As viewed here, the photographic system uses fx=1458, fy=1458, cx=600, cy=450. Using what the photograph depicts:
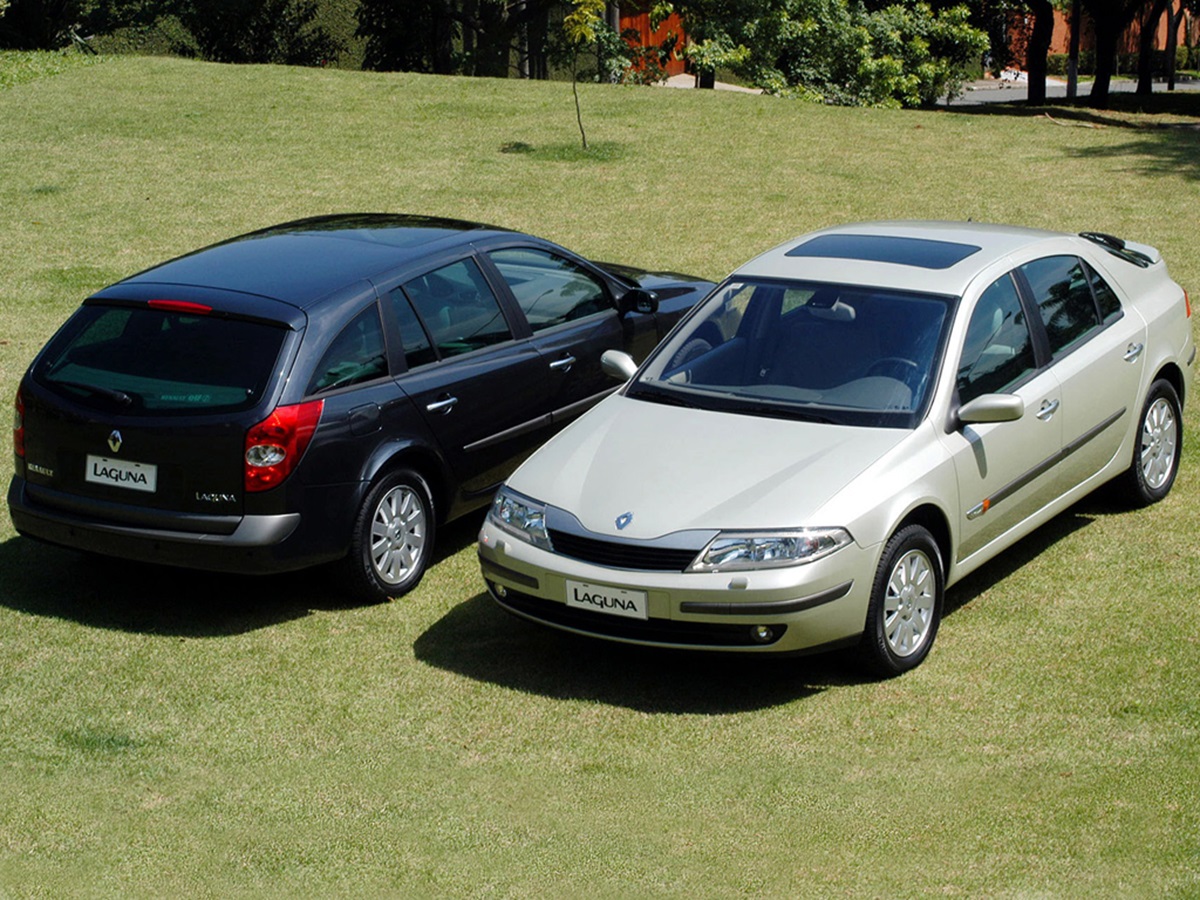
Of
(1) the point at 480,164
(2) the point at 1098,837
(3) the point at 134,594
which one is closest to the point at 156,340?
(3) the point at 134,594

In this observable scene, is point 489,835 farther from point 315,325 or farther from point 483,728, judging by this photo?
point 315,325

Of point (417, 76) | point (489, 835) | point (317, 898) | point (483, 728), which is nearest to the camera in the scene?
point (317, 898)

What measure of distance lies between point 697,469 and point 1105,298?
111 inches

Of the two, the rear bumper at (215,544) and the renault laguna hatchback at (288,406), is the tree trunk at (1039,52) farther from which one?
the rear bumper at (215,544)

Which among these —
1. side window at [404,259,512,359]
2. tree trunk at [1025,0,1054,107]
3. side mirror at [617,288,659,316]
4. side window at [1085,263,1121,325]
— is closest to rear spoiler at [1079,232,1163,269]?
side window at [1085,263,1121,325]

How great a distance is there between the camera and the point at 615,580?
575 centimetres

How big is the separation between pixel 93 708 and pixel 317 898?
1.86 metres

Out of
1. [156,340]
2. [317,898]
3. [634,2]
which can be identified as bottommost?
[317,898]

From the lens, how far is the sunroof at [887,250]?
276 inches

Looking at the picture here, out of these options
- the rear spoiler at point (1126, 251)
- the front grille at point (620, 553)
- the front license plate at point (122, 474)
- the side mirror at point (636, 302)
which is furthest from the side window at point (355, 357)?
the rear spoiler at point (1126, 251)

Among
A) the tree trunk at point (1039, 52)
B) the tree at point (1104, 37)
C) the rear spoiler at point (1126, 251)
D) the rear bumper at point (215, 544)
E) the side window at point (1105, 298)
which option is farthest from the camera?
the tree trunk at point (1039, 52)

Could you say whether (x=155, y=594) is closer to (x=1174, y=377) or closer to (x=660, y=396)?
(x=660, y=396)

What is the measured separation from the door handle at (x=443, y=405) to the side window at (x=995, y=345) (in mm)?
2480

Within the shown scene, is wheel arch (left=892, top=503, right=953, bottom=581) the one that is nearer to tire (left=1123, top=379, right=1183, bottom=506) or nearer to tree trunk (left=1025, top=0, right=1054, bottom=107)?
tire (left=1123, top=379, right=1183, bottom=506)
